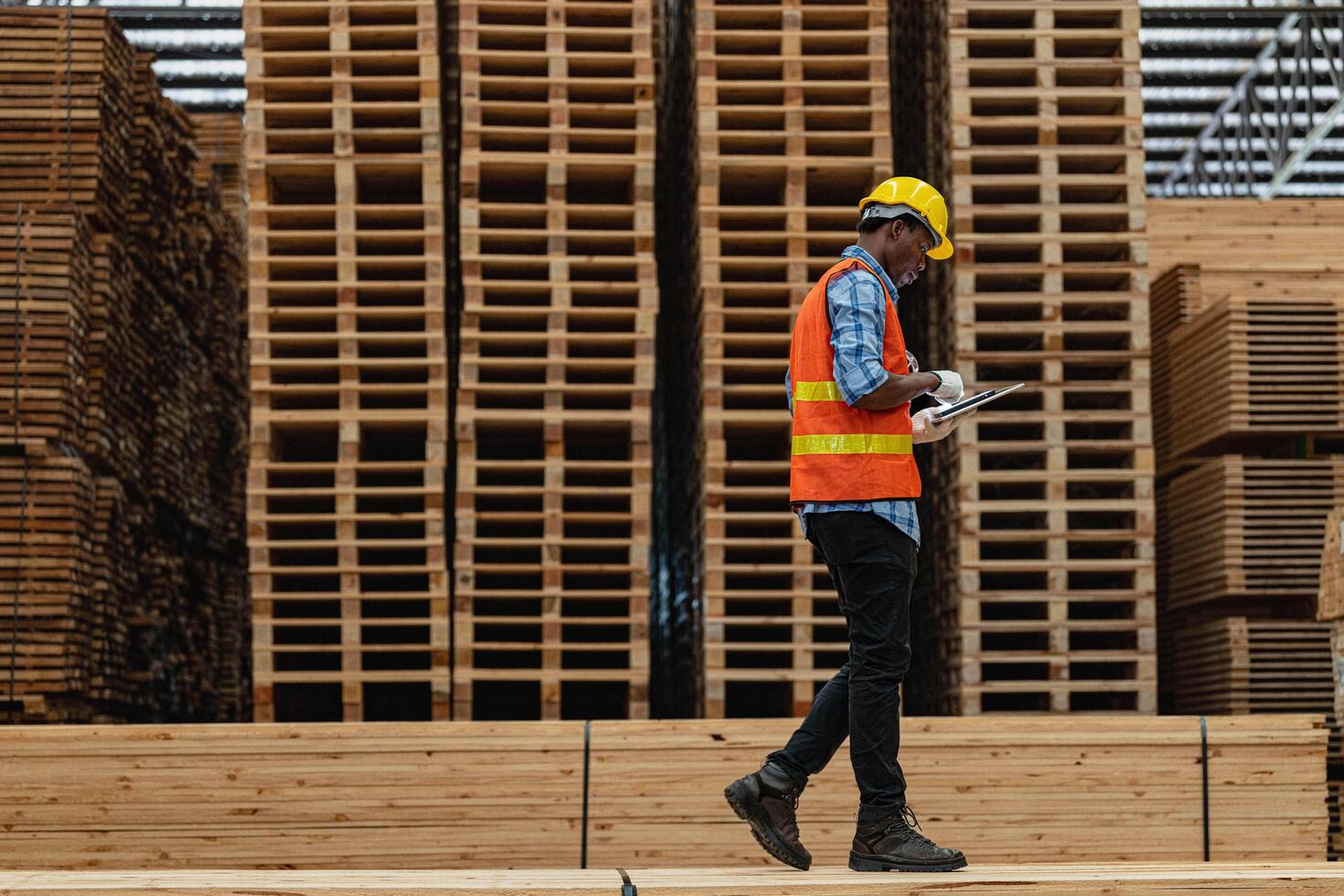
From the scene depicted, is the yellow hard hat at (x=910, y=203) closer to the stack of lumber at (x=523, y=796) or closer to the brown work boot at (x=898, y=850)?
the brown work boot at (x=898, y=850)

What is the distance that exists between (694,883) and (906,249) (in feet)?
5.87

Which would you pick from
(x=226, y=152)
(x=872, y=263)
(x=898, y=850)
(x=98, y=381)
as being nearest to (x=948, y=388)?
(x=872, y=263)

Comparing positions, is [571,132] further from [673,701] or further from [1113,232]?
[673,701]

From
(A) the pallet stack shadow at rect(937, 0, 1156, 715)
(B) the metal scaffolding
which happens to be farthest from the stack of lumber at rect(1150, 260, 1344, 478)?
(B) the metal scaffolding

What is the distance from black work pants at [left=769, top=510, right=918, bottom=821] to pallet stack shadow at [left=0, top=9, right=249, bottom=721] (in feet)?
16.7

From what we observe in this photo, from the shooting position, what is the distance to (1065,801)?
568 centimetres

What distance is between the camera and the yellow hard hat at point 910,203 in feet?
14.6

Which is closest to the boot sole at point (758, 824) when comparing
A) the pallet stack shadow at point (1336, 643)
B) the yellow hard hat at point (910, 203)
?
the yellow hard hat at point (910, 203)

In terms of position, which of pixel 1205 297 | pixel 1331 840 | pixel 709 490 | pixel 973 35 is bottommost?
pixel 1331 840

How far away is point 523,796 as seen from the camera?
560 cm

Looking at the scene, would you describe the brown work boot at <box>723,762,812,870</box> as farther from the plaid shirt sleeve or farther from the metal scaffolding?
the metal scaffolding

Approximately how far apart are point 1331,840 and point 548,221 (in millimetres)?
4460

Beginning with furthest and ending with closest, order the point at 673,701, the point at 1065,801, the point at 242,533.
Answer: the point at 242,533, the point at 673,701, the point at 1065,801

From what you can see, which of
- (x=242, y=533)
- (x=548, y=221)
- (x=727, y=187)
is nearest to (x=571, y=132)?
(x=548, y=221)
